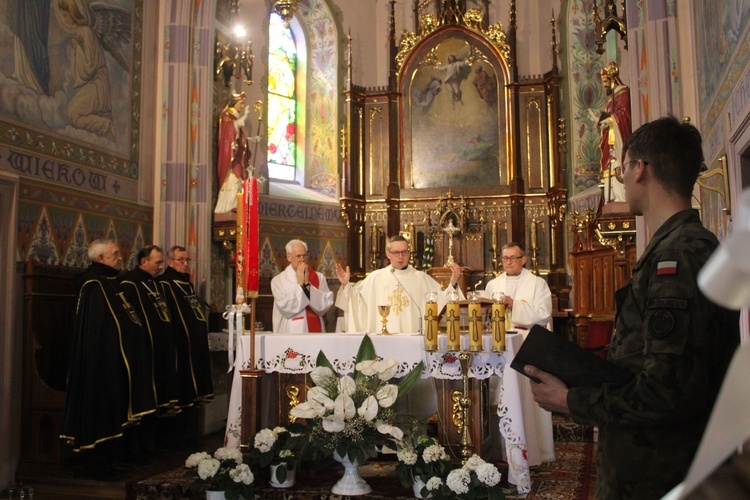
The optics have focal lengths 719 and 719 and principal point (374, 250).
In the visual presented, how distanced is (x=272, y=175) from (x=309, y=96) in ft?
5.42

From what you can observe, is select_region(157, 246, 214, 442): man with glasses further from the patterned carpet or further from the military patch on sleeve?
Result: the military patch on sleeve

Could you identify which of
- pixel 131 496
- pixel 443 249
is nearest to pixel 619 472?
pixel 131 496

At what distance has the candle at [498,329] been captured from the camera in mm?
5145

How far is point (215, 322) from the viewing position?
30.7 feet

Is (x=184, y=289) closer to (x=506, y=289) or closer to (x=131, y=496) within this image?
(x=131, y=496)

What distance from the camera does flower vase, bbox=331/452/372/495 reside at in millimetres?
4957

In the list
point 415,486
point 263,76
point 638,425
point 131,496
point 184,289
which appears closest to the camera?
point 638,425

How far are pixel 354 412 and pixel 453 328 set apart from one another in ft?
3.16

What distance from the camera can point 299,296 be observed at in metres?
7.12

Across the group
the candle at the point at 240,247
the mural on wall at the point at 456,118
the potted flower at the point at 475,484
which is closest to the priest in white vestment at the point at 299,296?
the candle at the point at 240,247

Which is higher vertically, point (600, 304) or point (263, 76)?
point (263, 76)

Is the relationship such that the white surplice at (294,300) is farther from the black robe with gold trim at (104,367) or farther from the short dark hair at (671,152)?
the short dark hair at (671,152)

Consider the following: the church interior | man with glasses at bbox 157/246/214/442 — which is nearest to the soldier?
the church interior

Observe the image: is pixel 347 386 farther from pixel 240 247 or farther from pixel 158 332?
pixel 158 332
